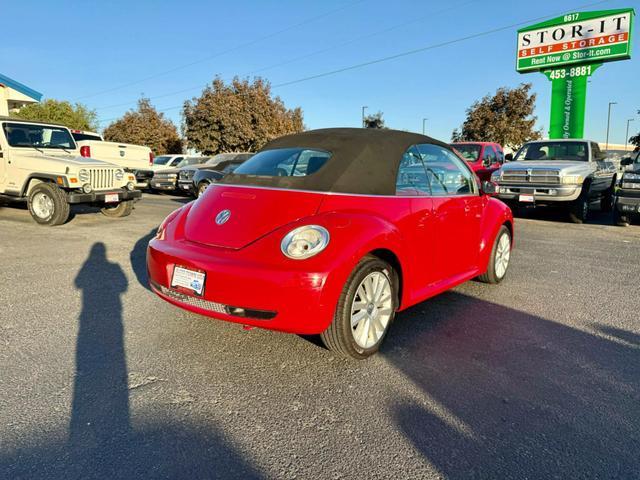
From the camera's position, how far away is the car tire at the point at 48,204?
28.9 ft

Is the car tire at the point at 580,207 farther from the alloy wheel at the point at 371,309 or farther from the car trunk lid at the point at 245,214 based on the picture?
the car trunk lid at the point at 245,214

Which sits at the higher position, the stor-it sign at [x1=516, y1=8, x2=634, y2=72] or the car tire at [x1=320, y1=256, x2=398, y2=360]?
the stor-it sign at [x1=516, y1=8, x2=634, y2=72]

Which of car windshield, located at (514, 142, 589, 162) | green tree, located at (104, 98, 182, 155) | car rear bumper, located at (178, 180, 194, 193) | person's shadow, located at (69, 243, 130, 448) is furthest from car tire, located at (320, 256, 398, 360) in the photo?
green tree, located at (104, 98, 182, 155)

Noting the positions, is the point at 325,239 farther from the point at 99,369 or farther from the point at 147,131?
the point at 147,131

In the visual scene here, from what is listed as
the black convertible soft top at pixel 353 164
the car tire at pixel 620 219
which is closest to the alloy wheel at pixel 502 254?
the black convertible soft top at pixel 353 164

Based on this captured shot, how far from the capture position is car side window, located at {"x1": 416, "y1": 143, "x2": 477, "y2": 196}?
4125 millimetres

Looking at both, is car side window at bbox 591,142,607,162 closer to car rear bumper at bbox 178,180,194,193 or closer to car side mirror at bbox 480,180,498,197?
car side mirror at bbox 480,180,498,197

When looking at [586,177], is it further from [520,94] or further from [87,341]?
[520,94]

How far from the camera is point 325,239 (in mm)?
2982

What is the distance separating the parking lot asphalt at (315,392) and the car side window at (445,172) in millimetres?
1107

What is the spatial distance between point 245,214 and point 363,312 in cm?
107

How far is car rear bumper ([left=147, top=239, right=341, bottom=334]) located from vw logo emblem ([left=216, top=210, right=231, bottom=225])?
28 centimetres

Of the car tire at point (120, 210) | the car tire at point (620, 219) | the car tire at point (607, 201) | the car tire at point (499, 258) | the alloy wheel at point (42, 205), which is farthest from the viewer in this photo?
the car tire at point (607, 201)

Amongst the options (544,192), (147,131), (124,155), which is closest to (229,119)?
(147,131)
